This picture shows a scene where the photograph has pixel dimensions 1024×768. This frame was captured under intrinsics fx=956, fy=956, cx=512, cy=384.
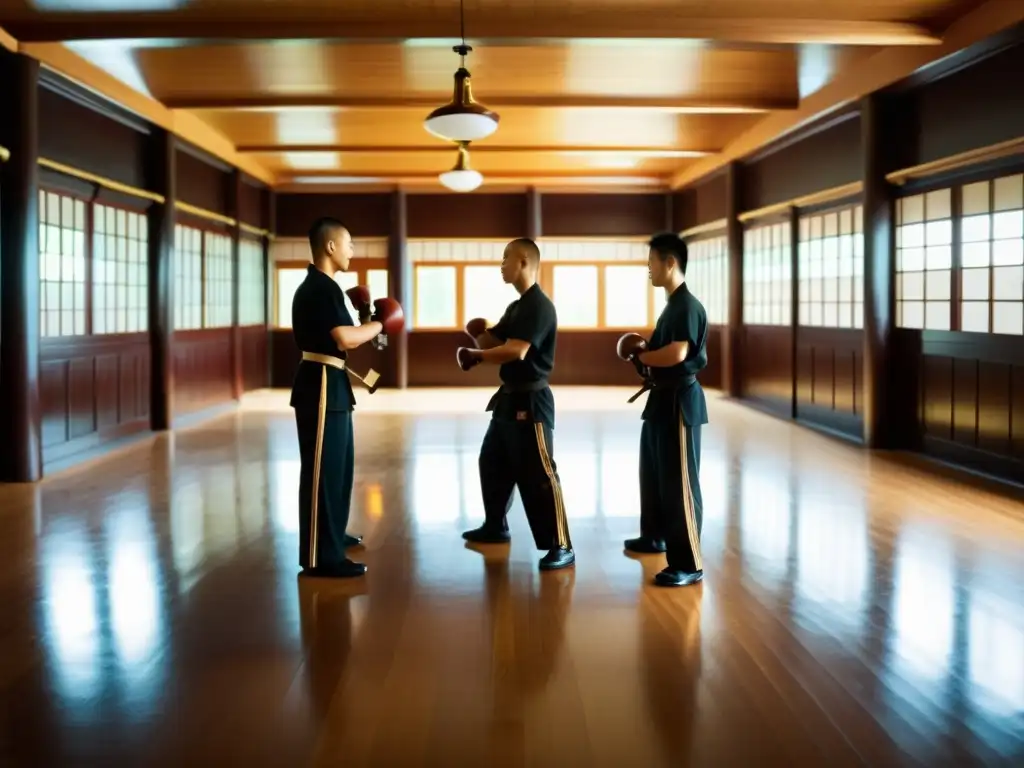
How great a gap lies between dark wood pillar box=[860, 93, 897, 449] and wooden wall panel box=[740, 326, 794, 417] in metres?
2.09

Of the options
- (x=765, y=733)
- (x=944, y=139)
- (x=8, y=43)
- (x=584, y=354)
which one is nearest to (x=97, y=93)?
(x=8, y=43)

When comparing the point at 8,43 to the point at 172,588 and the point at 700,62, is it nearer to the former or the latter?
the point at 172,588

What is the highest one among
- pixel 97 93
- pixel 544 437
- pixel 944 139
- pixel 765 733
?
pixel 97 93

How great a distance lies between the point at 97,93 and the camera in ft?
23.1

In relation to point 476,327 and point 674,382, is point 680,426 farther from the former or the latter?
point 476,327

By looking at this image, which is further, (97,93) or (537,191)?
(537,191)

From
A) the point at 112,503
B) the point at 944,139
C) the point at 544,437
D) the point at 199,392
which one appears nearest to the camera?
the point at 544,437

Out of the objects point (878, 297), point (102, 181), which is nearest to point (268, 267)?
point (102, 181)

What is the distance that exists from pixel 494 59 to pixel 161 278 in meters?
3.75

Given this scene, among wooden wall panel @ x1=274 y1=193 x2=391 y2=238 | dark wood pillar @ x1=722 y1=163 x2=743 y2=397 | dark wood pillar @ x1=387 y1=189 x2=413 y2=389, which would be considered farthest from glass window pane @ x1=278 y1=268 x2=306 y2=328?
dark wood pillar @ x1=722 y1=163 x2=743 y2=397

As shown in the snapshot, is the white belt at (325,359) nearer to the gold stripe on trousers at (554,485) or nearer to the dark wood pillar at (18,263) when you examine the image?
the gold stripe on trousers at (554,485)

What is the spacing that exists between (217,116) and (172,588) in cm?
660

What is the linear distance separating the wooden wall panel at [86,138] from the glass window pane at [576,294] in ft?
21.0

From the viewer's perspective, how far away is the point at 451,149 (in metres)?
10.9
